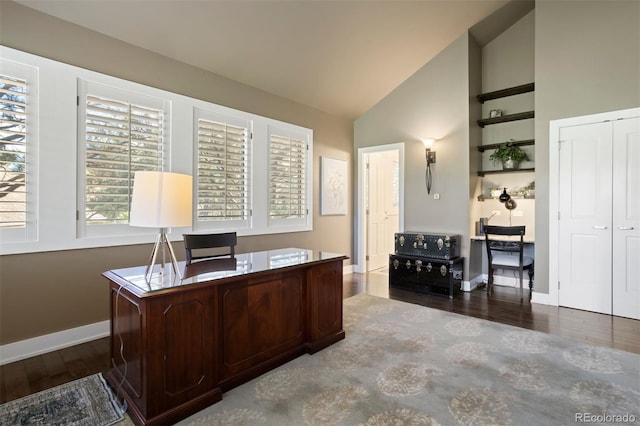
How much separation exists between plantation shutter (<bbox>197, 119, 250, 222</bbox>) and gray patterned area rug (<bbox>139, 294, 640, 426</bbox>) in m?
2.08

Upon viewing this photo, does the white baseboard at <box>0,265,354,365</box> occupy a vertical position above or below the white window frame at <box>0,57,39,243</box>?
below

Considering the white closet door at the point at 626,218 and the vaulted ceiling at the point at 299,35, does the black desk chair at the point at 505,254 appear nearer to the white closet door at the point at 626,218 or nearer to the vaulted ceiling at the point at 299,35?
the white closet door at the point at 626,218

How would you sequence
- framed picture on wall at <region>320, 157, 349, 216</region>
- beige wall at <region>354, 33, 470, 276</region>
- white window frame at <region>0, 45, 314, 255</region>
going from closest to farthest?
1. white window frame at <region>0, 45, 314, 255</region>
2. beige wall at <region>354, 33, 470, 276</region>
3. framed picture on wall at <region>320, 157, 349, 216</region>

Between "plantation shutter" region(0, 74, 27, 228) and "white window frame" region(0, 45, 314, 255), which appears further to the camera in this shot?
"white window frame" region(0, 45, 314, 255)

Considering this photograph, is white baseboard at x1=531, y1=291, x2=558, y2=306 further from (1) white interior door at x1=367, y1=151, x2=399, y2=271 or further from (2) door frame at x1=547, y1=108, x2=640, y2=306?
(1) white interior door at x1=367, y1=151, x2=399, y2=271

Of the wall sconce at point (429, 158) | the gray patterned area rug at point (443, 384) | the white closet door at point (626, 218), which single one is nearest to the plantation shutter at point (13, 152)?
the gray patterned area rug at point (443, 384)

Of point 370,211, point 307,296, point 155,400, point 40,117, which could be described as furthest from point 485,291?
point 40,117

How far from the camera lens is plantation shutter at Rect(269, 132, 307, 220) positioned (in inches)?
179

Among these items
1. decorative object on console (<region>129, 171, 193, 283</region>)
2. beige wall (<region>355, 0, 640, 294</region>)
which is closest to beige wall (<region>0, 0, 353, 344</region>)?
decorative object on console (<region>129, 171, 193, 283</region>)

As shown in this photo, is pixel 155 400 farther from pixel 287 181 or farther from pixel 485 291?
pixel 485 291

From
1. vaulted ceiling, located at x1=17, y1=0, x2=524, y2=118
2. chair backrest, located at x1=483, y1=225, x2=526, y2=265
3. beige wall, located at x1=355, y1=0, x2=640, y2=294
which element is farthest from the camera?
chair backrest, located at x1=483, y1=225, x2=526, y2=265

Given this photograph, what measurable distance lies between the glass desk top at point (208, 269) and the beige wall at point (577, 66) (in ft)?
10.1

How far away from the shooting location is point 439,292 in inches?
175

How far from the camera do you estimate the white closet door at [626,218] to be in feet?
11.4
